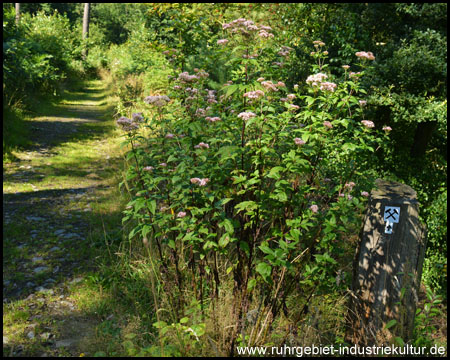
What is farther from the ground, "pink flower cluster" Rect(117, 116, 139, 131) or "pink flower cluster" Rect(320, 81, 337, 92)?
"pink flower cluster" Rect(320, 81, 337, 92)

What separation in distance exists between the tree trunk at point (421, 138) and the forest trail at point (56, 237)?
17.1 feet

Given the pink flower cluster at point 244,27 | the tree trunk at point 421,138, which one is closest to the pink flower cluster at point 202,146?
the pink flower cluster at point 244,27

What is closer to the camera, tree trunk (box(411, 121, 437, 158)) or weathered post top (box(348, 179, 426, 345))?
weathered post top (box(348, 179, 426, 345))

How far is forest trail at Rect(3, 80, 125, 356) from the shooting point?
3.16 m

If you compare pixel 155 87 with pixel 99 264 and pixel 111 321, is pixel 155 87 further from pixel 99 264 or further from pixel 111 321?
pixel 111 321

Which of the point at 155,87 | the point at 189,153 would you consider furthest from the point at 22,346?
the point at 155,87

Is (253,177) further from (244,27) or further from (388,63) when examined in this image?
(388,63)

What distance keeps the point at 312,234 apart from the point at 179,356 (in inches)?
54.3

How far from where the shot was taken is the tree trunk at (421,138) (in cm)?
656

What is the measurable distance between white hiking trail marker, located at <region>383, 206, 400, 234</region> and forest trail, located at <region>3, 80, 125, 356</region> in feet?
8.03

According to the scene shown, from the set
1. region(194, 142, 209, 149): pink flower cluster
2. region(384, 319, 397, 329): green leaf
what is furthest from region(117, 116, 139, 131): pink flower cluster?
region(384, 319, 397, 329): green leaf

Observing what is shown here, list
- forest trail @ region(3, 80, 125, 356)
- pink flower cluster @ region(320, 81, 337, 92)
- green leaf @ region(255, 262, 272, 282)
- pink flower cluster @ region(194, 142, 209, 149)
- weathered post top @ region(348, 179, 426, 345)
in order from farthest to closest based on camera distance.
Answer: forest trail @ region(3, 80, 125, 356), weathered post top @ region(348, 179, 426, 345), pink flower cluster @ region(194, 142, 209, 149), pink flower cluster @ region(320, 81, 337, 92), green leaf @ region(255, 262, 272, 282)

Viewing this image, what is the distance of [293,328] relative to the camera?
120 inches

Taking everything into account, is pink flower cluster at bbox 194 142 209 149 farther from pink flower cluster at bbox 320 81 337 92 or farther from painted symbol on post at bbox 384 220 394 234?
painted symbol on post at bbox 384 220 394 234
